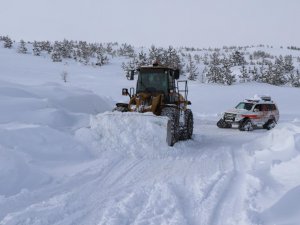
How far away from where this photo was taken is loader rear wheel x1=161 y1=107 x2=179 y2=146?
1293 centimetres

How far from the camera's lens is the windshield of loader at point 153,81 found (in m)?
14.9

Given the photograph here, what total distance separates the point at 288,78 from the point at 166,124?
46637mm

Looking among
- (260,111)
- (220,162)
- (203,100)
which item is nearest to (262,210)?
(220,162)

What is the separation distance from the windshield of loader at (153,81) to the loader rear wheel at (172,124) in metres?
1.07

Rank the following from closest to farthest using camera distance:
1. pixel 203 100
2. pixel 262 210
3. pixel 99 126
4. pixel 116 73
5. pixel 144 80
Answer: pixel 262 210
pixel 99 126
pixel 144 80
pixel 203 100
pixel 116 73

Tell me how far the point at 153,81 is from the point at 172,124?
2.39 meters

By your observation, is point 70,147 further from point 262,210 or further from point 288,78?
point 288,78

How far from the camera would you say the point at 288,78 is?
55906mm

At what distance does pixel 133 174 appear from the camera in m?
9.46

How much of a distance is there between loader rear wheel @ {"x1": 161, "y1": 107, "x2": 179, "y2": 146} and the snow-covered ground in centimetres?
31

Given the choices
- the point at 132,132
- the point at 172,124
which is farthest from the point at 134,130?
the point at 172,124

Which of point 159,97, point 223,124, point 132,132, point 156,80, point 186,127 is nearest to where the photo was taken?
point 132,132

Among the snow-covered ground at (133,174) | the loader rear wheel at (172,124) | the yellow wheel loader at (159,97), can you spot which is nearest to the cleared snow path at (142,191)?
the snow-covered ground at (133,174)

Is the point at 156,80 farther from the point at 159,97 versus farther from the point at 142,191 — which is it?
the point at 142,191
